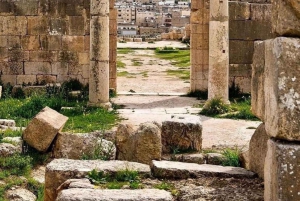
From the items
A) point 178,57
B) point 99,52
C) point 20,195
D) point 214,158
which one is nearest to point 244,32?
point 99,52

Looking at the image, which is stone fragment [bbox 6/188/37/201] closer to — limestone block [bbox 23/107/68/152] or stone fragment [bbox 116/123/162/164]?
limestone block [bbox 23/107/68/152]

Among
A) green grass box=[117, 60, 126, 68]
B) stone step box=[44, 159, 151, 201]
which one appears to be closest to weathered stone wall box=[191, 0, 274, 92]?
green grass box=[117, 60, 126, 68]

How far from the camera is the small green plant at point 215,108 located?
1387 centimetres

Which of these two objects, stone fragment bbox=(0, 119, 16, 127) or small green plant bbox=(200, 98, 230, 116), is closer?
stone fragment bbox=(0, 119, 16, 127)

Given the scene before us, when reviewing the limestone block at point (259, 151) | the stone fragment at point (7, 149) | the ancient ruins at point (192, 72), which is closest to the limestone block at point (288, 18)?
the ancient ruins at point (192, 72)

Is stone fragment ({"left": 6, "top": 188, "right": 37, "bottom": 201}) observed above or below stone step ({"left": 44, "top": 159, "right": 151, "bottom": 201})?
below

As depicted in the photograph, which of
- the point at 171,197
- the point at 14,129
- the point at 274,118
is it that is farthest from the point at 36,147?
the point at 274,118

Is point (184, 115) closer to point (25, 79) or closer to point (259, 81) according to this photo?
point (25, 79)

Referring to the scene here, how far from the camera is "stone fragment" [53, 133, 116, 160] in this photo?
8133 mm

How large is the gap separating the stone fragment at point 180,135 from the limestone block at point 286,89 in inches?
185

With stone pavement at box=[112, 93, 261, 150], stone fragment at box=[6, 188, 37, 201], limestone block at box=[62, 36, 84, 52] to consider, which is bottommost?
stone fragment at box=[6, 188, 37, 201]

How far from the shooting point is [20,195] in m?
8.06

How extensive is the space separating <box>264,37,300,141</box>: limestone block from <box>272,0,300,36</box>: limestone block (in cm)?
8

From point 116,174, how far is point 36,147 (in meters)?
4.28
